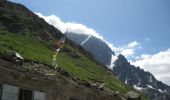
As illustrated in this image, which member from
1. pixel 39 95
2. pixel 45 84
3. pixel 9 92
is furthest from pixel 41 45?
pixel 9 92

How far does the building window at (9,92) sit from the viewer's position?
2469 centimetres

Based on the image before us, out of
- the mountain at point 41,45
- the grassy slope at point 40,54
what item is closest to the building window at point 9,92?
the mountain at point 41,45

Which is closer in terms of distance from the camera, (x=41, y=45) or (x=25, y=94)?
(x=25, y=94)

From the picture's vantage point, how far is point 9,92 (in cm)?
2512

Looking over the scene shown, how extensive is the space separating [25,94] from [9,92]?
272cm

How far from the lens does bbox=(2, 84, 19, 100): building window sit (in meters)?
24.7

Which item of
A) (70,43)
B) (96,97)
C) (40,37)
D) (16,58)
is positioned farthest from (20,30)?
(16,58)

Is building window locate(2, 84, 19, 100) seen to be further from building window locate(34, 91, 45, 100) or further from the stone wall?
building window locate(34, 91, 45, 100)

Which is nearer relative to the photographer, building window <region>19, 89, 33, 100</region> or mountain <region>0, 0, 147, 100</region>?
building window <region>19, 89, 33, 100</region>

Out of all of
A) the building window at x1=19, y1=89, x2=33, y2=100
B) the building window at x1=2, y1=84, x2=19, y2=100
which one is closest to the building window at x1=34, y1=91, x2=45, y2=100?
the building window at x1=19, y1=89, x2=33, y2=100

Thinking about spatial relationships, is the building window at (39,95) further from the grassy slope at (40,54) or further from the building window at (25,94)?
the grassy slope at (40,54)

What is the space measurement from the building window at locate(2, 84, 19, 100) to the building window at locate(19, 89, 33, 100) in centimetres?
131

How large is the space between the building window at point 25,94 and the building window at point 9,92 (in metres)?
1.31

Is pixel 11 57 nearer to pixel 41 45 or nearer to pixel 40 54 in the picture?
pixel 40 54
